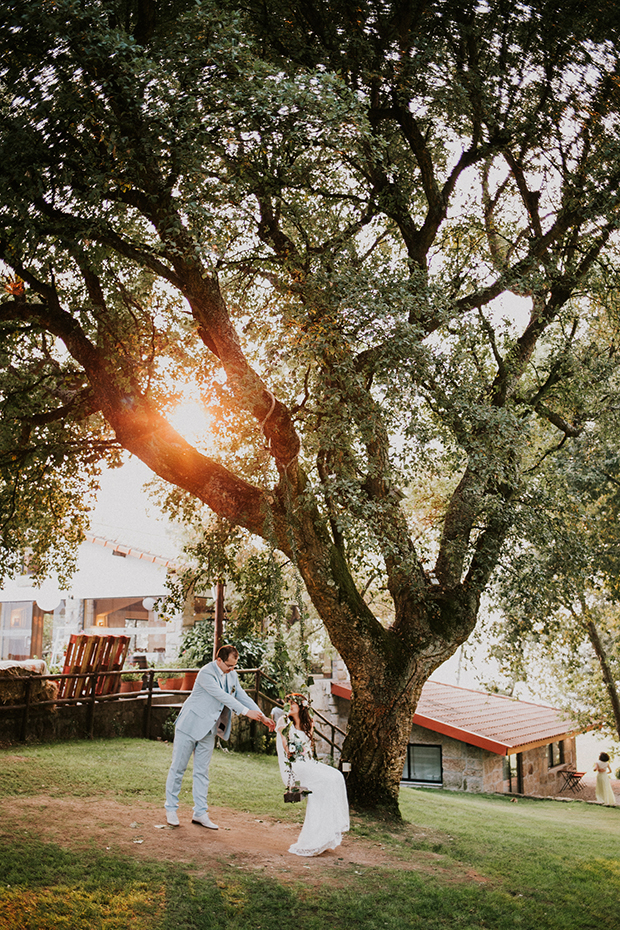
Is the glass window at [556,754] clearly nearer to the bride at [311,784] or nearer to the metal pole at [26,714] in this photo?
the metal pole at [26,714]

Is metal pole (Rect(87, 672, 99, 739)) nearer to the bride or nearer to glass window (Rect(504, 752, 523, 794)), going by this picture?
Answer: the bride

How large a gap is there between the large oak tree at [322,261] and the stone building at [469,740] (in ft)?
27.4

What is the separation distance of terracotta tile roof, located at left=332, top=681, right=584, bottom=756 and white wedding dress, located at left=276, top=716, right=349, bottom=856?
11205 mm

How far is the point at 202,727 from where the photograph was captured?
7.45 meters

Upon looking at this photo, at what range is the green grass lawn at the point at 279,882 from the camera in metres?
5.18

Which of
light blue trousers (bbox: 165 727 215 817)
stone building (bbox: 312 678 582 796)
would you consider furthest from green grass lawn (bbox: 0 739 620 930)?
stone building (bbox: 312 678 582 796)

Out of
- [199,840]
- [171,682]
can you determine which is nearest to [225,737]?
[199,840]

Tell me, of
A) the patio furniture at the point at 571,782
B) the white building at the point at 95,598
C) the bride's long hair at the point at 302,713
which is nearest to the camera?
the bride's long hair at the point at 302,713

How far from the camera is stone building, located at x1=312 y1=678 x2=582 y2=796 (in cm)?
1811

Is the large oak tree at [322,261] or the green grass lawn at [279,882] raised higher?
the large oak tree at [322,261]

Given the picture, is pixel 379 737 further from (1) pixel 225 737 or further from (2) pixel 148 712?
(2) pixel 148 712

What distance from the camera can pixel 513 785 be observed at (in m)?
20.4

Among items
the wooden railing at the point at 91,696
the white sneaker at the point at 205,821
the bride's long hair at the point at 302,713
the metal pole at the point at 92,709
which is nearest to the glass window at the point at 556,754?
the wooden railing at the point at 91,696

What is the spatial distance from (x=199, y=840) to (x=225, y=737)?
95cm
